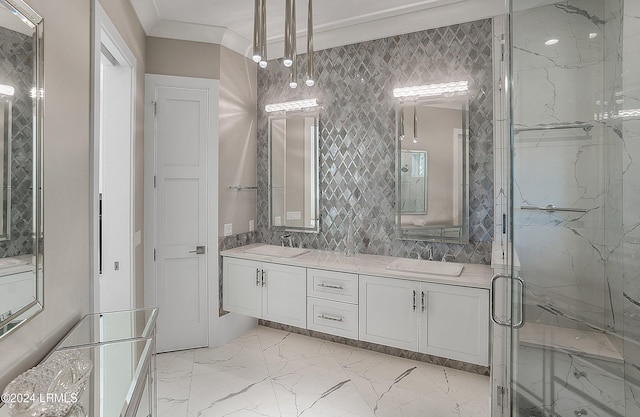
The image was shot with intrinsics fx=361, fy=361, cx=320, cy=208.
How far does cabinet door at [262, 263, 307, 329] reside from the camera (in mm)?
3072

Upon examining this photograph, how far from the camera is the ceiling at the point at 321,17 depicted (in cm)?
281

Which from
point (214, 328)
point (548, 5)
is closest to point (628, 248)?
point (548, 5)

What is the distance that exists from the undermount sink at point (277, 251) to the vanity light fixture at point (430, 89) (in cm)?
168

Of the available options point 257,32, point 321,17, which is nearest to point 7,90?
point 257,32

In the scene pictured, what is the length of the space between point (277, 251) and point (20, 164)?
2514 millimetres

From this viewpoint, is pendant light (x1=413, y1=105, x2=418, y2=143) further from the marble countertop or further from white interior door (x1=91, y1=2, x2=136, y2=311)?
white interior door (x1=91, y1=2, x2=136, y2=311)

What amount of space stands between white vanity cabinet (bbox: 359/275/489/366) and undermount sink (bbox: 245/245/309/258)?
84cm

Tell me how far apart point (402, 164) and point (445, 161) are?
358mm

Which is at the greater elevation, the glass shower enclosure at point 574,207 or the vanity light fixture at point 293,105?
the vanity light fixture at point 293,105

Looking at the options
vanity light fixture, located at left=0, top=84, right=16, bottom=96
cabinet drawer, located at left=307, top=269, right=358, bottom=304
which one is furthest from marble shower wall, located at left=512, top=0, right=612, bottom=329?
vanity light fixture, located at left=0, top=84, right=16, bottom=96

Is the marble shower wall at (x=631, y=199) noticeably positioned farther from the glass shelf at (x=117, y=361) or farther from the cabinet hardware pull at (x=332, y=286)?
the cabinet hardware pull at (x=332, y=286)

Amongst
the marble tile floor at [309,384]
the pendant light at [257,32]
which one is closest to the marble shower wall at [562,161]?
the pendant light at [257,32]

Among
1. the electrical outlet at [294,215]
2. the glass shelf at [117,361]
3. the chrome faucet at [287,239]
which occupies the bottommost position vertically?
the glass shelf at [117,361]

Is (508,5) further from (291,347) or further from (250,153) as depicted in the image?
(291,347)
